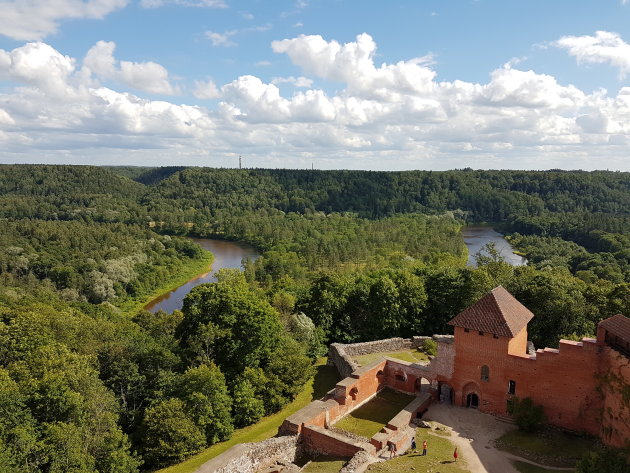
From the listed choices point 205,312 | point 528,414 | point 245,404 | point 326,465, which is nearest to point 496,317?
point 528,414

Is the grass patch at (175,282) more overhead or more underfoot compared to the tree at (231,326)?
more underfoot

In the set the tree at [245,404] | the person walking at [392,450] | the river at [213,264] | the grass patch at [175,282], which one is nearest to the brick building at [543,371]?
the person walking at [392,450]

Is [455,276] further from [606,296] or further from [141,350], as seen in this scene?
[141,350]

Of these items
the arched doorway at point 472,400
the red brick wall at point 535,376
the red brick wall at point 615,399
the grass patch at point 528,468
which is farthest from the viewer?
the arched doorway at point 472,400

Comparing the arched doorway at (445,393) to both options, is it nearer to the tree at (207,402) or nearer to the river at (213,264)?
the tree at (207,402)

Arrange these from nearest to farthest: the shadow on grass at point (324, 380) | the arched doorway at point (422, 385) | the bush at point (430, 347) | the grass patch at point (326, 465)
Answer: the grass patch at point (326, 465)
the arched doorway at point (422, 385)
the shadow on grass at point (324, 380)
the bush at point (430, 347)

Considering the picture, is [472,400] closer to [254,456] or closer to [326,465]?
[326,465]

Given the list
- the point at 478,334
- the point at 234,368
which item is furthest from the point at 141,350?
the point at 478,334

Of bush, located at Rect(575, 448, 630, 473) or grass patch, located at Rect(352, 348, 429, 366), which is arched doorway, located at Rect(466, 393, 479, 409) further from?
bush, located at Rect(575, 448, 630, 473)
